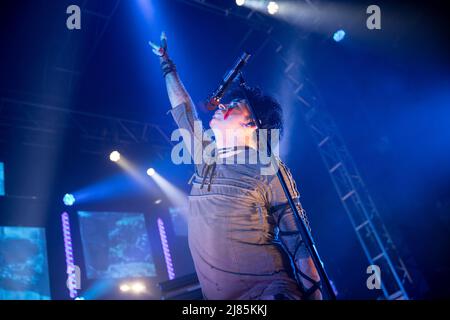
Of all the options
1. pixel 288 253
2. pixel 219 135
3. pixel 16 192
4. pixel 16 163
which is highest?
pixel 16 163

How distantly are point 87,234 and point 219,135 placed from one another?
250 inches

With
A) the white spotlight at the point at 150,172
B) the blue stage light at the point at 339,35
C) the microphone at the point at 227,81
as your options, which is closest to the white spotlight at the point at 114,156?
the white spotlight at the point at 150,172

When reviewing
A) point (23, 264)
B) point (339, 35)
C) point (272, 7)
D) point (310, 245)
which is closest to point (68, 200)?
point (23, 264)

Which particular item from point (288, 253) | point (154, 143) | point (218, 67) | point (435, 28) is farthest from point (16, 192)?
point (435, 28)

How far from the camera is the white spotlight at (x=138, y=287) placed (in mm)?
8008

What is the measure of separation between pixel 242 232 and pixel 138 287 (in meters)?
6.69

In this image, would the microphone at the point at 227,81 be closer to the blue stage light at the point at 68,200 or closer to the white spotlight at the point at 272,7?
the white spotlight at the point at 272,7

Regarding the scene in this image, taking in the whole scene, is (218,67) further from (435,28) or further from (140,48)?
(435,28)

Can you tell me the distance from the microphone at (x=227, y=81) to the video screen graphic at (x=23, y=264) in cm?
560

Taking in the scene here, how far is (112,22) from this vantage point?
6570mm

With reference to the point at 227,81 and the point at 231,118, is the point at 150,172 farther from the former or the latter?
the point at 227,81

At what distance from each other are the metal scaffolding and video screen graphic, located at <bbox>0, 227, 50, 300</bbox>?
17.4ft

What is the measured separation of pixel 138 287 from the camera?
8086mm

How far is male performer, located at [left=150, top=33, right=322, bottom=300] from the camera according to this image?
198 cm
